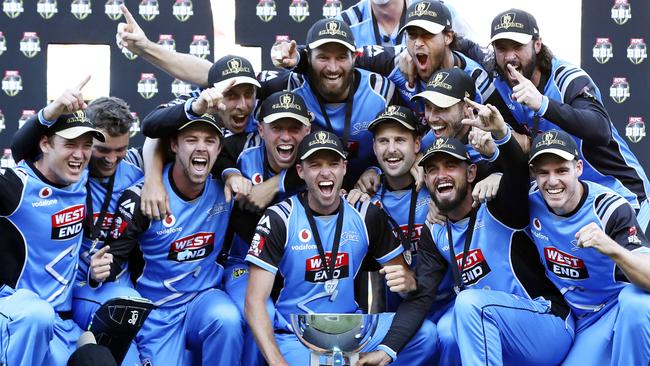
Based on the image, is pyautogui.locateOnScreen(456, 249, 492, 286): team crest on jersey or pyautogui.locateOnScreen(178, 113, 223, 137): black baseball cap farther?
pyautogui.locateOnScreen(178, 113, 223, 137): black baseball cap

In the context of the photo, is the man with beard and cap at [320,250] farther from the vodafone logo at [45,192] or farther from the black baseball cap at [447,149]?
the vodafone logo at [45,192]

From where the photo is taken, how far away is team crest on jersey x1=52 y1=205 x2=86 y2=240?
571 centimetres

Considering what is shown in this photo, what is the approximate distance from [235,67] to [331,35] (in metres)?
0.55

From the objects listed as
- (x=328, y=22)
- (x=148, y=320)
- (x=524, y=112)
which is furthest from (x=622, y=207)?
(x=148, y=320)

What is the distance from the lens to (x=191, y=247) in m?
6.06

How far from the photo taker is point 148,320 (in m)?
6.05

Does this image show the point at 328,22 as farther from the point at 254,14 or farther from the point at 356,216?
the point at 254,14

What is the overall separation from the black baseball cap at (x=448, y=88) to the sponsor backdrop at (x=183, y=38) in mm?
2384

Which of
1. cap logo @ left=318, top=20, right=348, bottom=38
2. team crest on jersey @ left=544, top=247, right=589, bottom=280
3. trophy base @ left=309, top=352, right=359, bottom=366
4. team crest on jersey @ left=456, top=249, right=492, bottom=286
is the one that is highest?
cap logo @ left=318, top=20, right=348, bottom=38

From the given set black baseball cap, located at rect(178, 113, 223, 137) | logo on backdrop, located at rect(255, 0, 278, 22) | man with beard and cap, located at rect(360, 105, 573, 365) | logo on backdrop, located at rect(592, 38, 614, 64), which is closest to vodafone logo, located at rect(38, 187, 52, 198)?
black baseball cap, located at rect(178, 113, 223, 137)

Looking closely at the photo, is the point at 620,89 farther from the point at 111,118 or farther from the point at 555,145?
the point at 111,118

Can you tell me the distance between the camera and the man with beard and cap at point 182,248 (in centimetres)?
595

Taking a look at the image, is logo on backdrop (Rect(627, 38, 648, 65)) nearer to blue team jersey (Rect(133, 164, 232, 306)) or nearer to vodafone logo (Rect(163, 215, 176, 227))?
blue team jersey (Rect(133, 164, 232, 306))

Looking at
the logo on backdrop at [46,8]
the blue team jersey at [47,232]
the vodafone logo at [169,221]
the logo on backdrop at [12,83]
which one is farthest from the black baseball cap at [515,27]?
the logo on backdrop at [12,83]
